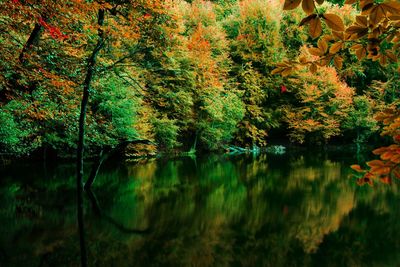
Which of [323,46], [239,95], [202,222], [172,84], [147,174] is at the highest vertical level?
[239,95]

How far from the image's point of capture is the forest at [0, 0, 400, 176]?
7672 mm

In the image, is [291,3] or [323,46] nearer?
[291,3]

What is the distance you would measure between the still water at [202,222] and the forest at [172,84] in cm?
196

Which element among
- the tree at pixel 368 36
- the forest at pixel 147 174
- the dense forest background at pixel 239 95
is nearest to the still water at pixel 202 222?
the forest at pixel 147 174

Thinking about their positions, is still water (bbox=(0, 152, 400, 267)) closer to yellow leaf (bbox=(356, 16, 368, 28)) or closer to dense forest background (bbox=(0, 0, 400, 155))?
dense forest background (bbox=(0, 0, 400, 155))

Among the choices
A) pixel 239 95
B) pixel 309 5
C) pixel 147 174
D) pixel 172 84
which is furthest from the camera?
pixel 239 95

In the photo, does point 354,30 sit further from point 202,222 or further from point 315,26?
point 202,222

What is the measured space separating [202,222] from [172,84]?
10994 millimetres

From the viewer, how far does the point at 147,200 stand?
1034 centimetres

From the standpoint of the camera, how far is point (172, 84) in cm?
1809

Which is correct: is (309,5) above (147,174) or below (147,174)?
above

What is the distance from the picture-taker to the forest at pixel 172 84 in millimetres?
7672

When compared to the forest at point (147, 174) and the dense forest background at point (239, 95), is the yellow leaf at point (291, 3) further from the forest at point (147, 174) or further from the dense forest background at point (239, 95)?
the dense forest background at point (239, 95)

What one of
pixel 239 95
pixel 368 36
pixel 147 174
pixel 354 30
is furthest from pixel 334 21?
pixel 239 95
